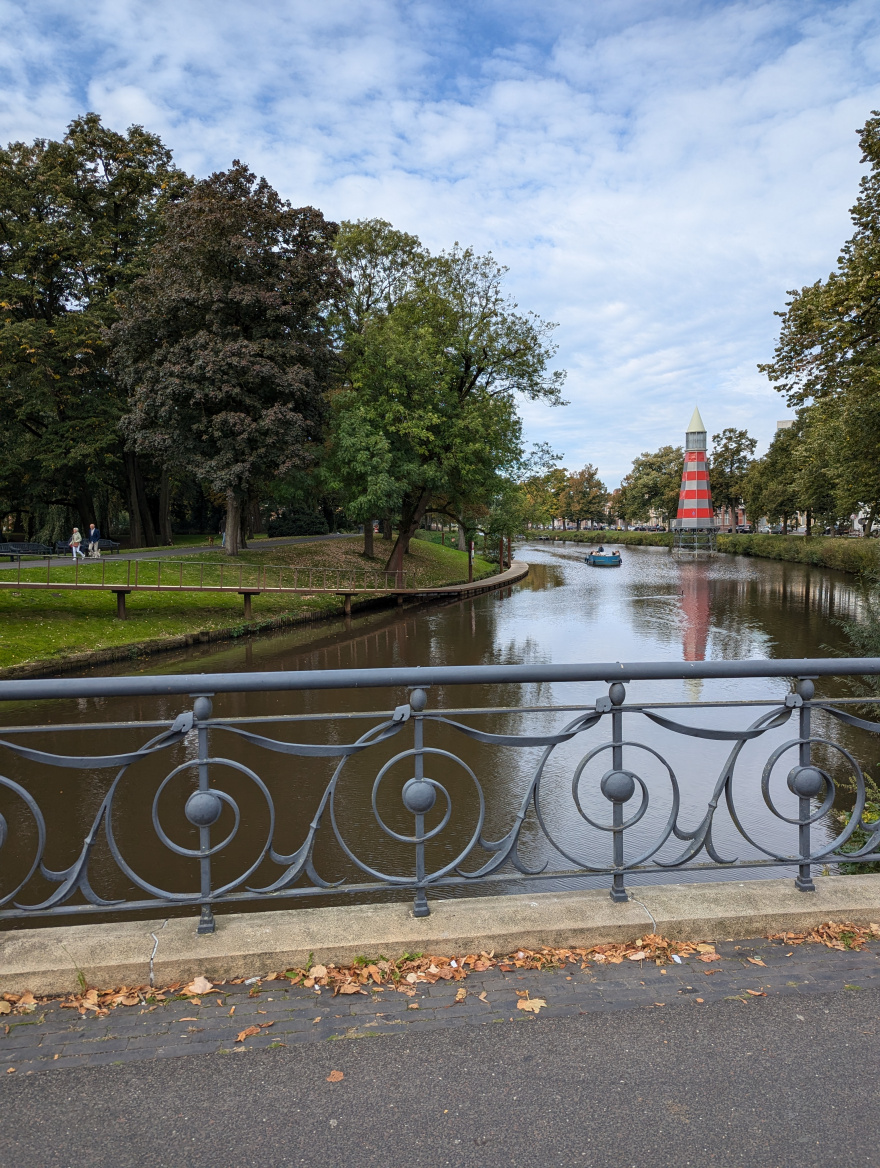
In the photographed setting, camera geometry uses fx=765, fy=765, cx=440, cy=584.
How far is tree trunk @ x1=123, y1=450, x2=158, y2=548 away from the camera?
34.8 meters

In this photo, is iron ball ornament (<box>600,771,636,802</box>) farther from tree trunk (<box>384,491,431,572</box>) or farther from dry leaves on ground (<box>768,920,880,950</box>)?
tree trunk (<box>384,491,431,572</box>)

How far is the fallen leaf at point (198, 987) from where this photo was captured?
269cm

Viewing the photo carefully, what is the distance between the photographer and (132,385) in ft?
89.9

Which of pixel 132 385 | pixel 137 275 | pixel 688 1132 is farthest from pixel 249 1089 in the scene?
pixel 137 275

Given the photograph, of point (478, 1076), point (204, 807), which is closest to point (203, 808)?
point (204, 807)

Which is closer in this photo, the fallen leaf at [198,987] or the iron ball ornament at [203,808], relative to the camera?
the fallen leaf at [198,987]

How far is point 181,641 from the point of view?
1939 cm

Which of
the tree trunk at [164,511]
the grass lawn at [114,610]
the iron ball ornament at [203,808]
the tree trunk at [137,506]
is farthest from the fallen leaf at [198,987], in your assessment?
the tree trunk at [164,511]

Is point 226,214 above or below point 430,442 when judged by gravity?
above

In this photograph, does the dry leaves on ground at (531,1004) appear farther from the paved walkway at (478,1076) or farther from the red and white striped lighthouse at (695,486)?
the red and white striped lighthouse at (695,486)

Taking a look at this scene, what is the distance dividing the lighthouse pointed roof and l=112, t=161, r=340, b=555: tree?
51.3 meters

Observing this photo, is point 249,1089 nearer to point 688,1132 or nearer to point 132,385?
point 688,1132

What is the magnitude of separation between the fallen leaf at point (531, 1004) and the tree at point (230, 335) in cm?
2470

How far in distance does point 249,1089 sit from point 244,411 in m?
26.5
